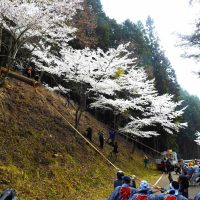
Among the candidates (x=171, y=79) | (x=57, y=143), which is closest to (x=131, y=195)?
(x=57, y=143)

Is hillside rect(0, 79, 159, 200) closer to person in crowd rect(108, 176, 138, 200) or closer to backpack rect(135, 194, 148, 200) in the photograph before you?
person in crowd rect(108, 176, 138, 200)

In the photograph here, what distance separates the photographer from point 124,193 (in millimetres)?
8188

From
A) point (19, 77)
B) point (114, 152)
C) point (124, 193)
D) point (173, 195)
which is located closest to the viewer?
point (173, 195)

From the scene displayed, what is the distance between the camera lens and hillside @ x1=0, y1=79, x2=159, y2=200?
12.5m

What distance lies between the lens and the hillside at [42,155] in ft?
40.9

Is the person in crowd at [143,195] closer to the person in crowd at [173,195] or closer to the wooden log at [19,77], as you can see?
the person in crowd at [173,195]

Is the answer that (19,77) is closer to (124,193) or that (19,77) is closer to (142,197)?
(124,193)

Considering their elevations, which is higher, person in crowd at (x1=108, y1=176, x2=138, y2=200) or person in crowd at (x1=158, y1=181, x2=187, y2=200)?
person in crowd at (x1=158, y1=181, x2=187, y2=200)

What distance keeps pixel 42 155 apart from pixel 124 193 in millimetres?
7298

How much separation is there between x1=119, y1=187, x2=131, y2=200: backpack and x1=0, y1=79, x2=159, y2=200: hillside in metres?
4.22

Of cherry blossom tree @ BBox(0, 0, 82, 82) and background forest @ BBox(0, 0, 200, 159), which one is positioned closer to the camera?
cherry blossom tree @ BBox(0, 0, 82, 82)

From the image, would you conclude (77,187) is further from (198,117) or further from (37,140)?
A: (198,117)

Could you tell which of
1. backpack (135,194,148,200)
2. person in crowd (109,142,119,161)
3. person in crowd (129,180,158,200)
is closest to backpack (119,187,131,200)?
person in crowd (129,180,158,200)

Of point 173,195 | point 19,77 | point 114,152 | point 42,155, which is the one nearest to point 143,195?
point 173,195
